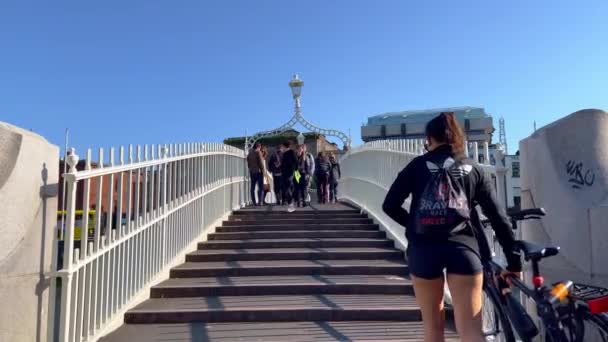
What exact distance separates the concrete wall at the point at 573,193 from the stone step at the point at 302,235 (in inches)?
145

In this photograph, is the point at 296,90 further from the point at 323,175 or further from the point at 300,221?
the point at 300,221

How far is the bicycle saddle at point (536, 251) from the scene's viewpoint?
2.31 meters

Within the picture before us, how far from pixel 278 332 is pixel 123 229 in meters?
1.75

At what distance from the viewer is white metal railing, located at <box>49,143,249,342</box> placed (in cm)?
321

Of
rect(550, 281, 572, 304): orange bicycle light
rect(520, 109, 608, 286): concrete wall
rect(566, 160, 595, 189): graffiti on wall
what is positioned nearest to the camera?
rect(550, 281, 572, 304): orange bicycle light

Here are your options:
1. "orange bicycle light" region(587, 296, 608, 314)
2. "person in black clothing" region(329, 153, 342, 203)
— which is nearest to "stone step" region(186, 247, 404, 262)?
"orange bicycle light" region(587, 296, 608, 314)

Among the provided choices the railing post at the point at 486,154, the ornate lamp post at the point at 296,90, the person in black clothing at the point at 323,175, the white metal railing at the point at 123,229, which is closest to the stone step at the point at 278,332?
the white metal railing at the point at 123,229

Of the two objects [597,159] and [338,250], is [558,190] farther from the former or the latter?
[338,250]

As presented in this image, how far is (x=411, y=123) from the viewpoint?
59.2 metres

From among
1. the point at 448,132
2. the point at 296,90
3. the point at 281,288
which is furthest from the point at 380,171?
the point at 296,90

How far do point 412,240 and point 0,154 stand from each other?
243 cm

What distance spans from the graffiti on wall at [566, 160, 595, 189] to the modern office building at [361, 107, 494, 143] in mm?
43987

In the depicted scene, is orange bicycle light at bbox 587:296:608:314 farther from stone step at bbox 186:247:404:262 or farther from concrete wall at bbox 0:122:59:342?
stone step at bbox 186:247:404:262

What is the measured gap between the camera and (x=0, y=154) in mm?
2611
